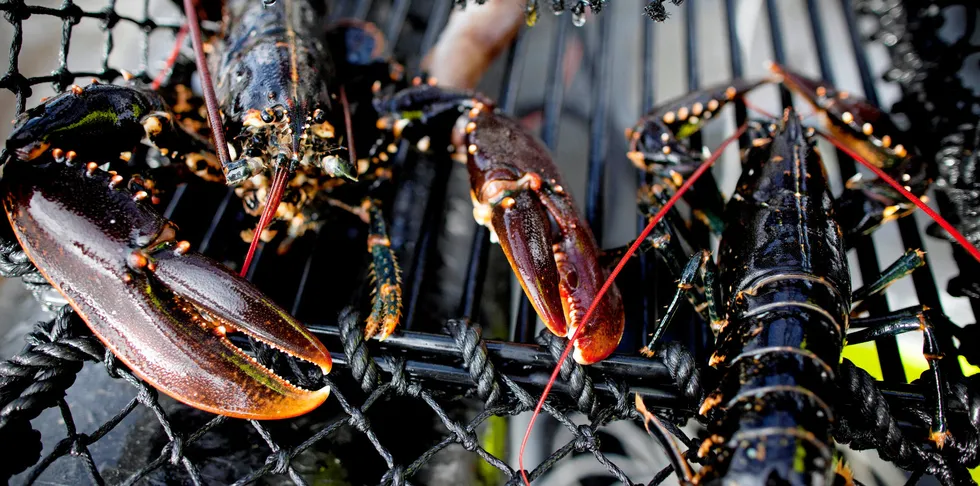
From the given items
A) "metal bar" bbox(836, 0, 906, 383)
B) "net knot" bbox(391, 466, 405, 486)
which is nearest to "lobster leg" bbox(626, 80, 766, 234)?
"metal bar" bbox(836, 0, 906, 383)

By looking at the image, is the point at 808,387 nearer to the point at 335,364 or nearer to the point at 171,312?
the point at 335,364

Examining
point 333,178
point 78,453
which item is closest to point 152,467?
point 78,453

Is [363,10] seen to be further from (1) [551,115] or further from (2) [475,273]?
(2) [475,273]

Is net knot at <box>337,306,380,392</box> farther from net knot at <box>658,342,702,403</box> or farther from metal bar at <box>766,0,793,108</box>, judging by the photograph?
metal bar at <box>766,0,793,108</box>

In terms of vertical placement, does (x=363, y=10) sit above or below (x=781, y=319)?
above

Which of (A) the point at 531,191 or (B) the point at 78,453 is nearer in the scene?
(B) the point at 78,453

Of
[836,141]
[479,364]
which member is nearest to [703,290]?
[479,364]

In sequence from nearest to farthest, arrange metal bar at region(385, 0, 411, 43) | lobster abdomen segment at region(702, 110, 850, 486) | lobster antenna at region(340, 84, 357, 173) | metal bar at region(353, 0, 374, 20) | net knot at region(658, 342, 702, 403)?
lobster abdomen segment at region(702, 110, 850, 486)
net knot at region(658, 342, 702, 403)
lobster antenna at region(340, 84, 357, 173)
metal bar at region(385, 0, 411, 43)
metal bar at region(353, 0, 374, 20)
